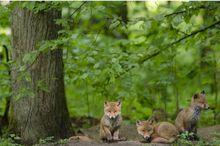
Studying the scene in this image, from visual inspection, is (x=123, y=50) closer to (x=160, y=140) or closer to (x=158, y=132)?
(x=158, y=132)

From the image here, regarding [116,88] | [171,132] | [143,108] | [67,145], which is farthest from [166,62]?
[67,145]

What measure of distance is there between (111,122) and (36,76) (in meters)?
1.70

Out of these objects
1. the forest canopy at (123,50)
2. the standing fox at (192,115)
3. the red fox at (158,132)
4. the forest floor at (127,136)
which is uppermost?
the forest canopy at (123,50)

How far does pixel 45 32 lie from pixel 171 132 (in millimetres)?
2984

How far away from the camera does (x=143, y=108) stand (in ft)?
45.3

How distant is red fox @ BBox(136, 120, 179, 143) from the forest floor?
0.22m

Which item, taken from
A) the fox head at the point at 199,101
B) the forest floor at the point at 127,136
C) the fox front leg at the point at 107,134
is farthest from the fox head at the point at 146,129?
the fox head at the point at 199,101

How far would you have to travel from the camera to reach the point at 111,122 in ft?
26.8

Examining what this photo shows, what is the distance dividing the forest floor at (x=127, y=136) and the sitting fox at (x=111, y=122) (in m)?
0.19

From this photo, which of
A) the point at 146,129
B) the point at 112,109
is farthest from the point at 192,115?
the point at 112,109

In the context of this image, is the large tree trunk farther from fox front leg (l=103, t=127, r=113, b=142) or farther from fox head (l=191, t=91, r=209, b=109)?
fox head (l=191, t=91, r=209, b=109)

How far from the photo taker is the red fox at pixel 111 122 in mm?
8117

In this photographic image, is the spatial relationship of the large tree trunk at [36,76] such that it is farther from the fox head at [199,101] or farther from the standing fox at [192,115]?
the fox head at [199,101]

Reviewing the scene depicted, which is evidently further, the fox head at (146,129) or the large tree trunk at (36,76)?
the large tree trunk at (36,76)
